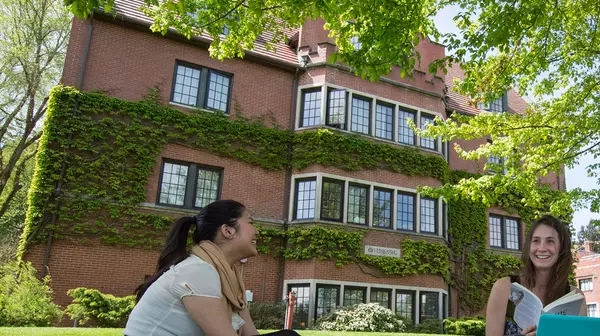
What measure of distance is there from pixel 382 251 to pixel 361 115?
16.7 ft

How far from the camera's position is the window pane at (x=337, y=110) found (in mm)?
16945

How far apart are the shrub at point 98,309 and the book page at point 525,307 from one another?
10.7 meters

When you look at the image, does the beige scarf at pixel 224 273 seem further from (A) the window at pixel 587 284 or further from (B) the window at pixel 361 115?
(A) the window at pixel 587 284

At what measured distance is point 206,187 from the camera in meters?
15.5

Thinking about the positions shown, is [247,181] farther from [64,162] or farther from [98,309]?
[98,309]

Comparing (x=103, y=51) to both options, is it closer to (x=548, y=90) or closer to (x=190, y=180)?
(x=190, y=180)

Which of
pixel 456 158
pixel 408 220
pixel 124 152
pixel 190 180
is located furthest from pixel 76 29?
pixel 456 158

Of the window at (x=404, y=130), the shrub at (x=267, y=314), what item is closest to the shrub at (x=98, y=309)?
the shrub at (x=267, y=314)

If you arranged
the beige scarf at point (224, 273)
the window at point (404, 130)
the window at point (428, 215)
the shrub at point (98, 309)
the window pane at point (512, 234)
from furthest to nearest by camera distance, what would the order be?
the window pane at point (512, 234) → the window at point (404, 130) → the window at point (428, 215) → the shrub at point (98, 309) → the beige scarf at point (224, 273)

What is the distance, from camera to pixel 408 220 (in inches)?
691

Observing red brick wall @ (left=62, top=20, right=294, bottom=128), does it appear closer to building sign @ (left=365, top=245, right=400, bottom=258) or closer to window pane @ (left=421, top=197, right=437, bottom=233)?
building sign @ (left=365, top=245, right=400, bottom=258)

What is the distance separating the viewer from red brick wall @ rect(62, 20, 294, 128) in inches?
576

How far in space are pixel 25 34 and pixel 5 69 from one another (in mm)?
1914

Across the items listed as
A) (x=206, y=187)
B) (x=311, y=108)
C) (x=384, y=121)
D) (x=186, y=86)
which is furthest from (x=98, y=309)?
(x=384, y=121)
